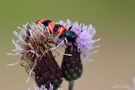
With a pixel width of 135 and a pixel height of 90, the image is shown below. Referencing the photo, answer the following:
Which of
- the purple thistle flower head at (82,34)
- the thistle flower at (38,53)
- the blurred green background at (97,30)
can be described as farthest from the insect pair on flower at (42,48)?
the blurred green background at (97,30)

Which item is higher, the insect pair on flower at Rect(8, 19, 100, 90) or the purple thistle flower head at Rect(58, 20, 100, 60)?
the purple thistle flower head at Rect(58, 20, 100, 60)

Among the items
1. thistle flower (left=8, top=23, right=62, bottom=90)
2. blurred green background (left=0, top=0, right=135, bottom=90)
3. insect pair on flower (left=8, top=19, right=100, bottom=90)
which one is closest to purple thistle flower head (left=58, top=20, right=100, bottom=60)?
insect pair on flower (left=8, top=19, right=100, bottom=90)

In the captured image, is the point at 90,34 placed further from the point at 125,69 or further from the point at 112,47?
the point at 112,47

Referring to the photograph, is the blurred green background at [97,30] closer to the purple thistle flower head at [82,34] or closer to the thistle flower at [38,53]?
the purple thistle flower head at [82,34]

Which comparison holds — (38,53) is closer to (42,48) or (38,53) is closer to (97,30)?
(42,48)

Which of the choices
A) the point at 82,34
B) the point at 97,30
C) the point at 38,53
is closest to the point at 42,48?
the point at 38,53

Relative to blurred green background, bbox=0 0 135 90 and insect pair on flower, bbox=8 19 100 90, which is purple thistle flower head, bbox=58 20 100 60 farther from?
blurred green background, bbox=0 0 135 90
